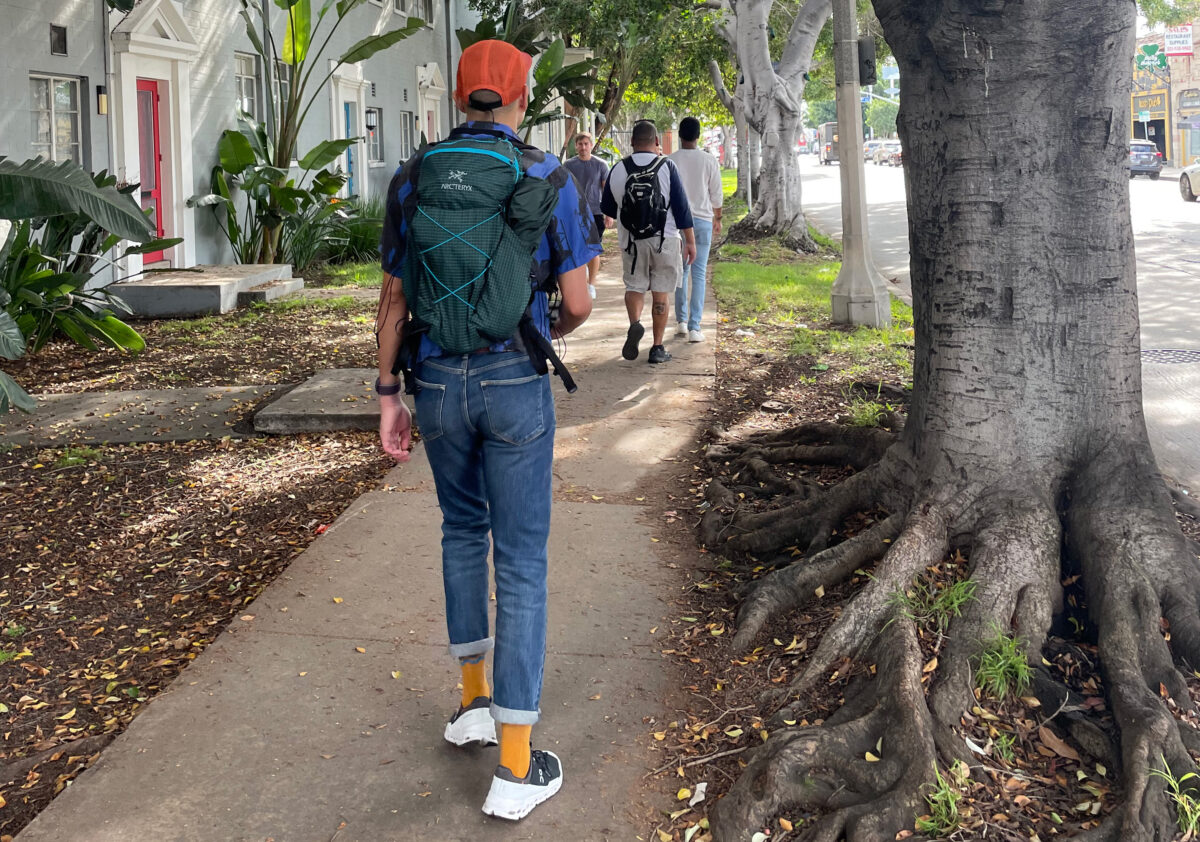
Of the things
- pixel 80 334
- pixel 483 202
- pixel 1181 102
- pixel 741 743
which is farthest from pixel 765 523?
pixel 1181 102

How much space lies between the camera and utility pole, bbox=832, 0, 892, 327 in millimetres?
11219

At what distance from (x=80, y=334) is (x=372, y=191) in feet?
41.8

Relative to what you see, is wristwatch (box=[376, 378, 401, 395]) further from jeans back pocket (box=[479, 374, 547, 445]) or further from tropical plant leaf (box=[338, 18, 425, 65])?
tropical plant leaf (box=[338, 18, 425, 65])

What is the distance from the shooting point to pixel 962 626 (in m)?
3.85

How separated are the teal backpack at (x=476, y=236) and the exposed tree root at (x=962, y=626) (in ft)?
4.63

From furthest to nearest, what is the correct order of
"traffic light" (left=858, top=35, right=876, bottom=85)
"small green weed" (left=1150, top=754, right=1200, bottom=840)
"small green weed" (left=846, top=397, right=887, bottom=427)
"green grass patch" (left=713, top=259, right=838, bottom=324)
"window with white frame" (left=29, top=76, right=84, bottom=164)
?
1. "green grass patch" (left=713, top=259, right=838, bottom=324)
2. "window with white frame" (left=29, top=76, right=84, bottom=164)
3. "traffic light" (left=858, top=35, right=876, bottom=85)
4. "small green weed" (left=846, top=397, right=887, bottom=427)
5. "small green weed" (left=1150, top=754, right=1200, bottom=840)

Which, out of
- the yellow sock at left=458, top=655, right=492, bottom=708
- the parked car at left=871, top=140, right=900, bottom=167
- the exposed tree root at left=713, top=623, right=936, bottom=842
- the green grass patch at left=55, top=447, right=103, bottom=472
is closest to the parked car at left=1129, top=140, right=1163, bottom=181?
the green grass patch at left=55, top=447, right=103, bottom=472

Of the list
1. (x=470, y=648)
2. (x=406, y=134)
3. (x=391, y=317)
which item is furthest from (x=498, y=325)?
(x=406, y=134)

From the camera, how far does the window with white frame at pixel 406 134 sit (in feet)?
→ 79.1

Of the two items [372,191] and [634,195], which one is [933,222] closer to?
→ [634,195]

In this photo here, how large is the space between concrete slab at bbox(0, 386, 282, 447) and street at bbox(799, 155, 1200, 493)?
18.5 feet

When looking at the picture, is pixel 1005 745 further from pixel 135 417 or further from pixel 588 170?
pixel 588 170

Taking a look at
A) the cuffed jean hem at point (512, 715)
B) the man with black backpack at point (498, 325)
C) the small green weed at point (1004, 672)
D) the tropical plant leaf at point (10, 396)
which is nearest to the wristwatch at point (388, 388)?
the man with black backpack at point (498, 325)

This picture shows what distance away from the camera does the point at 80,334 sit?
396 inches
